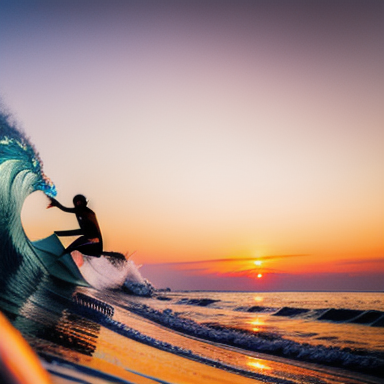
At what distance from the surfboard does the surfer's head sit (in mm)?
863

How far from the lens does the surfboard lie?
4.77 m

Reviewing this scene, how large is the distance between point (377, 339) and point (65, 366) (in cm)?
336

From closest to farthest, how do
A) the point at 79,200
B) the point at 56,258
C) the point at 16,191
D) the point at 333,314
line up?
the point at 79,200, the point at 56,258, the point at 16,191, the point at 333,314

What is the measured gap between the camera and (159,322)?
4.18 m

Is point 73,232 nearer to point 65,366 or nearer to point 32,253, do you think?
point 32,253

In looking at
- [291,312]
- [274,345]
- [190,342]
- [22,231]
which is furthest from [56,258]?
[291,312]

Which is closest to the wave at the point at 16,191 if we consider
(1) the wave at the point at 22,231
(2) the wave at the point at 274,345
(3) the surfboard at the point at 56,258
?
(1) the wave at the point at 22,231

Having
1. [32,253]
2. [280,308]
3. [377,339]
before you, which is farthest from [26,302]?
[280,308]

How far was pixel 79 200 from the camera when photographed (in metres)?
4.34

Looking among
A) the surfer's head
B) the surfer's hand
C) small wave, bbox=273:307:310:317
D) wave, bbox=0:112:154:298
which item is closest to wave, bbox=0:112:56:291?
wave, bbox=0:112:154:298

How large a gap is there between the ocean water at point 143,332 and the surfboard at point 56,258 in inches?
2.6

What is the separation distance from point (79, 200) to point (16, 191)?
1.34m

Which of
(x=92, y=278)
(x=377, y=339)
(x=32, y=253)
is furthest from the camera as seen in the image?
(x=92, y=278)

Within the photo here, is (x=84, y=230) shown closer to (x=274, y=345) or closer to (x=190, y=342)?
(x=190, y=342)
